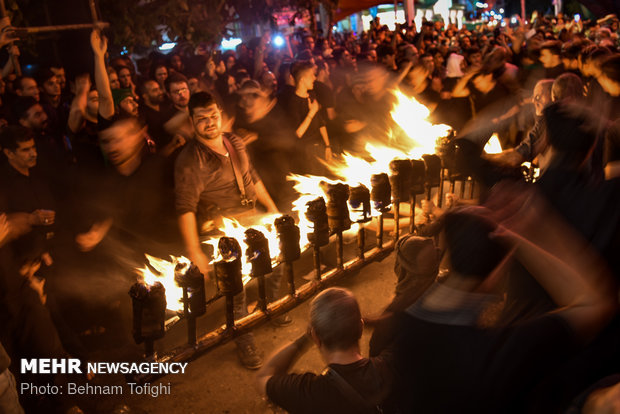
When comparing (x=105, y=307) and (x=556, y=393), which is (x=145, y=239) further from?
(x=556, y=393)

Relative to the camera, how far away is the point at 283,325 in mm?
4488

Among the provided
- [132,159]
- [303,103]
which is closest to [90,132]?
[132,159]

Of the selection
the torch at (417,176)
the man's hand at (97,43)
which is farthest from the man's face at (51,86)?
the torch at (417,176)

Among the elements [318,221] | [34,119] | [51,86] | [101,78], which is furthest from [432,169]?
[51,86]

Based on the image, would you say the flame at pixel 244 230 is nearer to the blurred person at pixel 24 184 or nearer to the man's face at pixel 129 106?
the blurred person at pixel 24 184

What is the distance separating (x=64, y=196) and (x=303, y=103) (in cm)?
303

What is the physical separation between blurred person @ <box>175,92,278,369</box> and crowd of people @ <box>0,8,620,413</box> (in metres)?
0.01

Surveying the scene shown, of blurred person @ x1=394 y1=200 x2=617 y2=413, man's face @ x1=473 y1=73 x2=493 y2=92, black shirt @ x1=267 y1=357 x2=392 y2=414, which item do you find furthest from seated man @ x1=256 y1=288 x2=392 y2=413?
man's face @ x1=473 y1=73 x2=493 y2=92

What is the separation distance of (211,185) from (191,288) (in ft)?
4.60

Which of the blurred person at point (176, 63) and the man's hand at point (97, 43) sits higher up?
the man's hand at point (97, 43)

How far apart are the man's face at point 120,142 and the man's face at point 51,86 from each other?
225 cm

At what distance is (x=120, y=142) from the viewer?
4418 mm

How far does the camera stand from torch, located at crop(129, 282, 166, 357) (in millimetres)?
2678

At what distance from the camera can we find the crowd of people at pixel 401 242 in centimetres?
198
